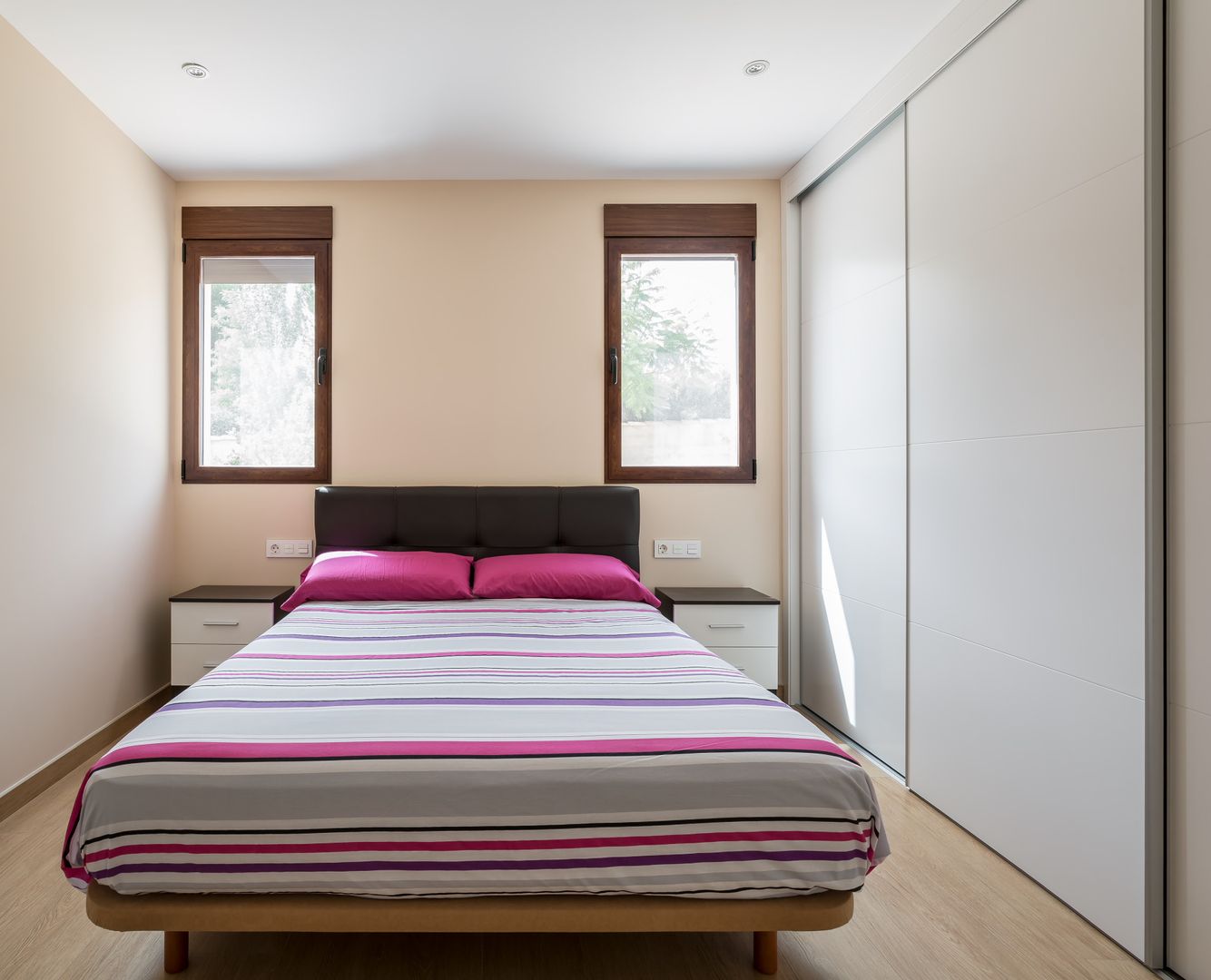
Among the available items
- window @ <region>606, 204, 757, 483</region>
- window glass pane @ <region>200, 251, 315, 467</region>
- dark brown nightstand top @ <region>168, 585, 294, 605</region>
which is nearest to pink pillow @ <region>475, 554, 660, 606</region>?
window @ <region>606, 204, 757, 483</region>

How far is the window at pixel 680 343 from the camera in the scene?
3.57 m

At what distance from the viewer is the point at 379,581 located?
295cm

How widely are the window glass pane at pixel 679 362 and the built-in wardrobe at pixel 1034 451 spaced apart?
744 mm

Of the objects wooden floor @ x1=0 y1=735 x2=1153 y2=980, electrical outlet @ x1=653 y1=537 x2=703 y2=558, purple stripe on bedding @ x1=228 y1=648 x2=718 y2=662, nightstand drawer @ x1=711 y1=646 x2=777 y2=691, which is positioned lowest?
wooden floor @ x1=0 y1=735 x2=1153 y2=980

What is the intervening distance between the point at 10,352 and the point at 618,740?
2497 mm

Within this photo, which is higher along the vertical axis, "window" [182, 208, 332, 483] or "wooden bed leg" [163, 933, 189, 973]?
"window" [182, 208, 332, 483]

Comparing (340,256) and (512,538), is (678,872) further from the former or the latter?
(340,256)

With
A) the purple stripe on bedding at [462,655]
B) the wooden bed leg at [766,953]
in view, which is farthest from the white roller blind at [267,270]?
the wooden bed leg at [766,953]

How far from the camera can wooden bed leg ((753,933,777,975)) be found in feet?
5.19

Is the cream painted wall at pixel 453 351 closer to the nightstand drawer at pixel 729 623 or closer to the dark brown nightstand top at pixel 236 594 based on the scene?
the dark brown nightstand top at pixel 236 594

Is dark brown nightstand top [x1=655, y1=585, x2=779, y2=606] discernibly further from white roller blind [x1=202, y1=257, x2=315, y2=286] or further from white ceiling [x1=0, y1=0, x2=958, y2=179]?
white roller blind [x1=202, y1=257, x2=315, y2=286]

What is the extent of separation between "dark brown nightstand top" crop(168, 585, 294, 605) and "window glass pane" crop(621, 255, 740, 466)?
5.97ft

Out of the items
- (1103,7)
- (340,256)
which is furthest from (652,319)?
(1103,7)

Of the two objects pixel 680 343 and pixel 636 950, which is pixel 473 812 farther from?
pixel 680 343
